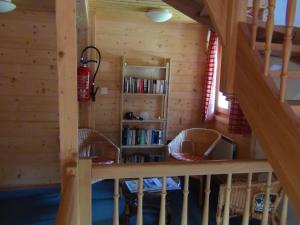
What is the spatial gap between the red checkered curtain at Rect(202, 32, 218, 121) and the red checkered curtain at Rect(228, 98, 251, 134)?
2.44 feet

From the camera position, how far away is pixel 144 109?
4.52m

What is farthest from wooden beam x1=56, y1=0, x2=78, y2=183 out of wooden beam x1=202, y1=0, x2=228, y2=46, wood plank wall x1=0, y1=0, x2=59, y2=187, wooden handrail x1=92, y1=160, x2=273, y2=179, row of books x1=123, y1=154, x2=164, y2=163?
row of books x1=123, y1=154, x2=164, y2=163

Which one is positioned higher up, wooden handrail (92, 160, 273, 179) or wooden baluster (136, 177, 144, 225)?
wooden handrail (92, 160, 273, 179)

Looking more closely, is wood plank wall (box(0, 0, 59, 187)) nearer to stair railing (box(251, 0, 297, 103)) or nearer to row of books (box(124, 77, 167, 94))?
row of books (box(124, 77, 167, 94))

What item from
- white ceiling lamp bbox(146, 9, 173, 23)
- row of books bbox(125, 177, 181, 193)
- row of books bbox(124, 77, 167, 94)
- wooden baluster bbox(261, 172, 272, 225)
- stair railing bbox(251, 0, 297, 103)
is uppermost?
white ceiling lamp bbox(146, 9, 173, 23)

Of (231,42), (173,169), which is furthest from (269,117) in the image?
(173,169)

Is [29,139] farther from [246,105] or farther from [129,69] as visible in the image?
[246,105]

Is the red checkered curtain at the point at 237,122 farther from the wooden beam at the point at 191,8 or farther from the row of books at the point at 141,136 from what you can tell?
the wooden beam at the point at 191,8

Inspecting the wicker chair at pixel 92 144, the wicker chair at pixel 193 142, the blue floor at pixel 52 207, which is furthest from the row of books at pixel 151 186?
the wicker chair at pixel 193 142

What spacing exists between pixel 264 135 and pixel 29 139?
3280 mm

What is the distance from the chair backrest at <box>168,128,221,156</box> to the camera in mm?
4230

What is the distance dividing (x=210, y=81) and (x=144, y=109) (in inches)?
43.9

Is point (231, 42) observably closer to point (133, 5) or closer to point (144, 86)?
point (133, 5)

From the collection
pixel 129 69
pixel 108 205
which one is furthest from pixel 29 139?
pixel 129 69
